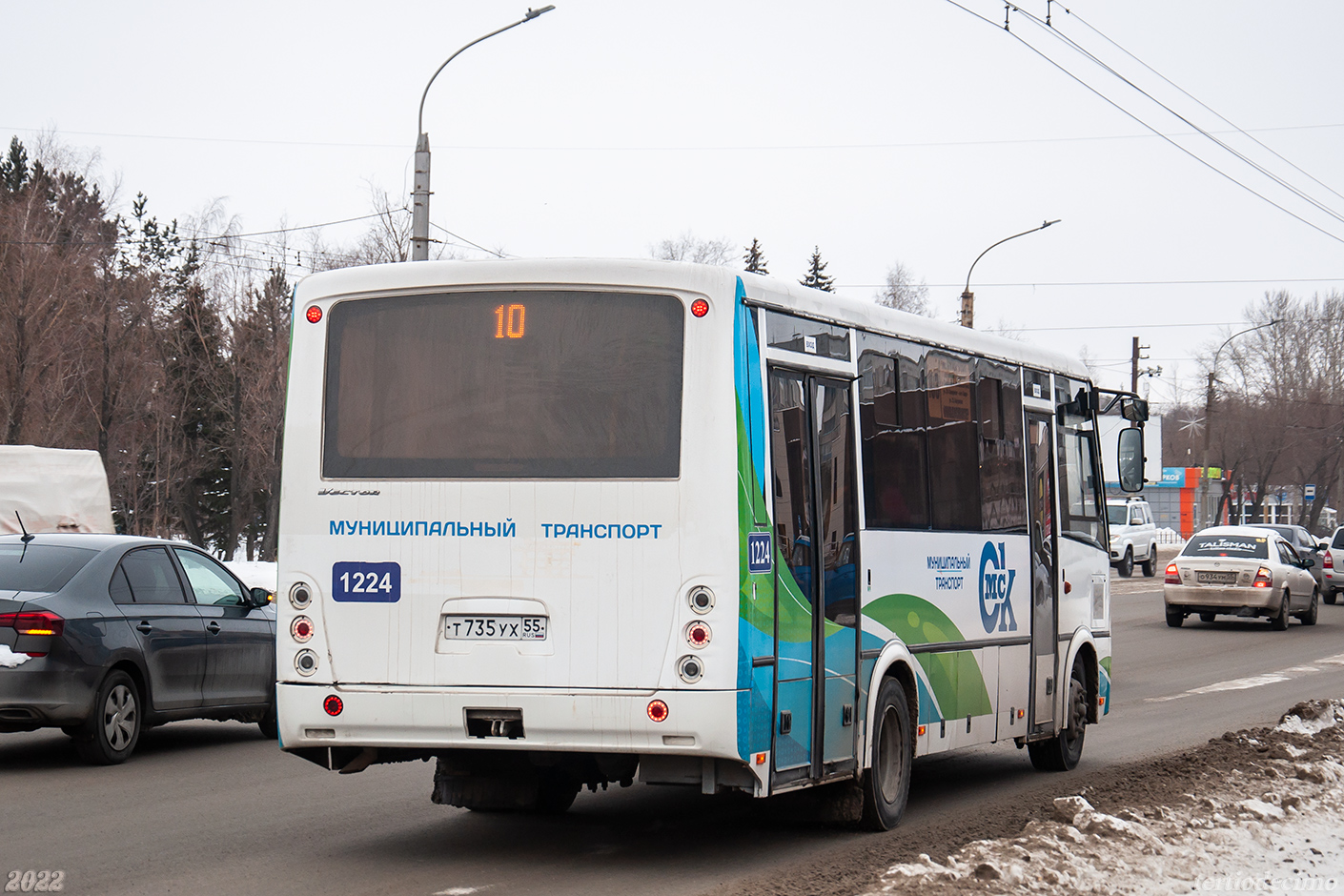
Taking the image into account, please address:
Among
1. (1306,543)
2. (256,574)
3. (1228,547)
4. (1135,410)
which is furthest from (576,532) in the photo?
(1306,543)

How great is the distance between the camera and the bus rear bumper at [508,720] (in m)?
7.02

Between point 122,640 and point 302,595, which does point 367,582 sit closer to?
point 302,595

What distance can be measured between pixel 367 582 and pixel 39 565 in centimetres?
462

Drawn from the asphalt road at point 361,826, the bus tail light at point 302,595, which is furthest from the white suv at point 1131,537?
the bus tail light at point 302,595

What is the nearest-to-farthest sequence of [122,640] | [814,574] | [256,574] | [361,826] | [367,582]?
[367,582] → [814,574] → [361,826] → [122,640] → [256,574]

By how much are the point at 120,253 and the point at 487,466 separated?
49.0 metres

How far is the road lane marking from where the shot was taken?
1769 cm

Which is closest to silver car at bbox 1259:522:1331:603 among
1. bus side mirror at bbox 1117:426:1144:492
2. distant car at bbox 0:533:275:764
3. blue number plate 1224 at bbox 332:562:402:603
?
bus side mirror at bbox 1117:426:1144:492

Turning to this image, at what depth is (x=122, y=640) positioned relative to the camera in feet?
36.1

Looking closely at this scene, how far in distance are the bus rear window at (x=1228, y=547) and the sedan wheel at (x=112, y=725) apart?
21094 mm

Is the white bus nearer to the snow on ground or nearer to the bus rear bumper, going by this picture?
the bus rear bumper

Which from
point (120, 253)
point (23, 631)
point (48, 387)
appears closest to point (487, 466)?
point (23, 631)

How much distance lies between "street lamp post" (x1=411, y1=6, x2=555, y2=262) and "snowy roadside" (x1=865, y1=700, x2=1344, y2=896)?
1361 cm

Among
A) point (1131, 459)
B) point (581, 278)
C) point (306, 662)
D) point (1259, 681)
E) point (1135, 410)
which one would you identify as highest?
point (581, 278)
